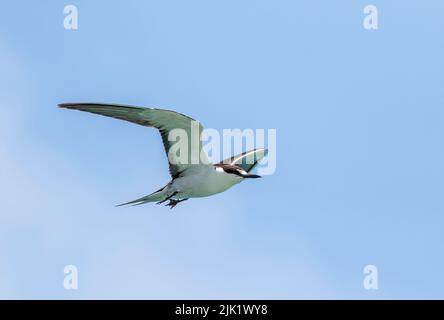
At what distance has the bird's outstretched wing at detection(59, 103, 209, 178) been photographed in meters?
20.4

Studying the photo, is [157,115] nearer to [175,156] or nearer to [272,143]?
[175,156]

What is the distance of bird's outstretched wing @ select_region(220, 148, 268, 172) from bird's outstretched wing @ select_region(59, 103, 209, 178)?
114 inches

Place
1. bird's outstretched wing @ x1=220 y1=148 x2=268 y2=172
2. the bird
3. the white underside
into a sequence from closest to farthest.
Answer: the bird
the white underside
bird's outstretched wing @ x1=220 y1=148 x2=268 y2=172

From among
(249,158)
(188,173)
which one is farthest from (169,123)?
(249,158)

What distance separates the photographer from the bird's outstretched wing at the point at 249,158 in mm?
24938

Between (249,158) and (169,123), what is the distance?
4417 millimetres

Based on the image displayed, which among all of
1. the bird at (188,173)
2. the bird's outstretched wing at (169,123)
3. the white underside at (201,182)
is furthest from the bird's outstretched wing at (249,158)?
the bird's outstretched wing at (169,123)

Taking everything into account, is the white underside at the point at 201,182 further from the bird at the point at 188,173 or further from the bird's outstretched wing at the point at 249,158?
the bird's outstretched wing at the point at 249,158

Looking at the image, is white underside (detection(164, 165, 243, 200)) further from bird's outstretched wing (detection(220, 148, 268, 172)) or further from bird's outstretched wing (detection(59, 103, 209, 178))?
bird's outstretched wing (detection(220, 148, 268, 172))

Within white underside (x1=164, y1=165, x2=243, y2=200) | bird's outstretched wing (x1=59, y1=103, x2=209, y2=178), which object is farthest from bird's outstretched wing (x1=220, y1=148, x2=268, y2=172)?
bird's outstretched wing (x1=59, y1=103, x2=209, y2=178)

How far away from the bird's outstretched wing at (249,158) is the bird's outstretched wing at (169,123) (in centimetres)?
290
